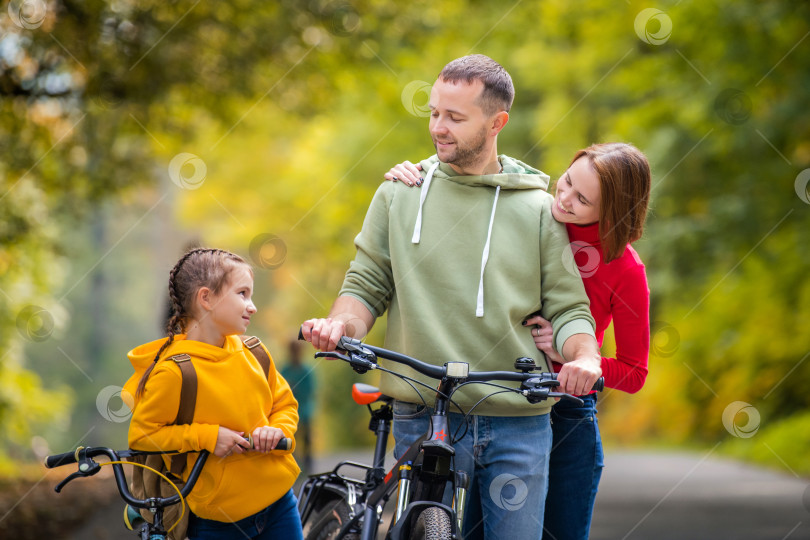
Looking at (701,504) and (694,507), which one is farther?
(701,504)

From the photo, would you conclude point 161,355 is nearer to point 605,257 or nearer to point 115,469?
point 115,469

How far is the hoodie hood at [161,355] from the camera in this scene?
327 centimetres

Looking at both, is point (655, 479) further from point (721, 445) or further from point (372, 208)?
point (372, 208)

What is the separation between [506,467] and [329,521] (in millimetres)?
1428

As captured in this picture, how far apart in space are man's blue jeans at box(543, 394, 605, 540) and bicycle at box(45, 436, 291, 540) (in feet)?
3.39

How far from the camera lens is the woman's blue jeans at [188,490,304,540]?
3.37 m

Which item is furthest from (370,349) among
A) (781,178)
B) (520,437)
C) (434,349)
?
(781,178)

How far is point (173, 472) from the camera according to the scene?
3266mm

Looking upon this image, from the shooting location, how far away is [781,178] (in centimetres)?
1261

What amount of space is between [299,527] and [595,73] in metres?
16.7

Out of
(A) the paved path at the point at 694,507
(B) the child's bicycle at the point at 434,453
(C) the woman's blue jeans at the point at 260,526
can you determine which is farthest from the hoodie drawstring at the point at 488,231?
(A) the paved path at the point at 694,507

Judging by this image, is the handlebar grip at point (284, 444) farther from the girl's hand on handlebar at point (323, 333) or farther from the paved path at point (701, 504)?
the paved path at point (701, 504)

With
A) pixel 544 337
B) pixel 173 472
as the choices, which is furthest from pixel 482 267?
pixel 173 472

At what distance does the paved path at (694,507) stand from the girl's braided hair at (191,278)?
5524mm
